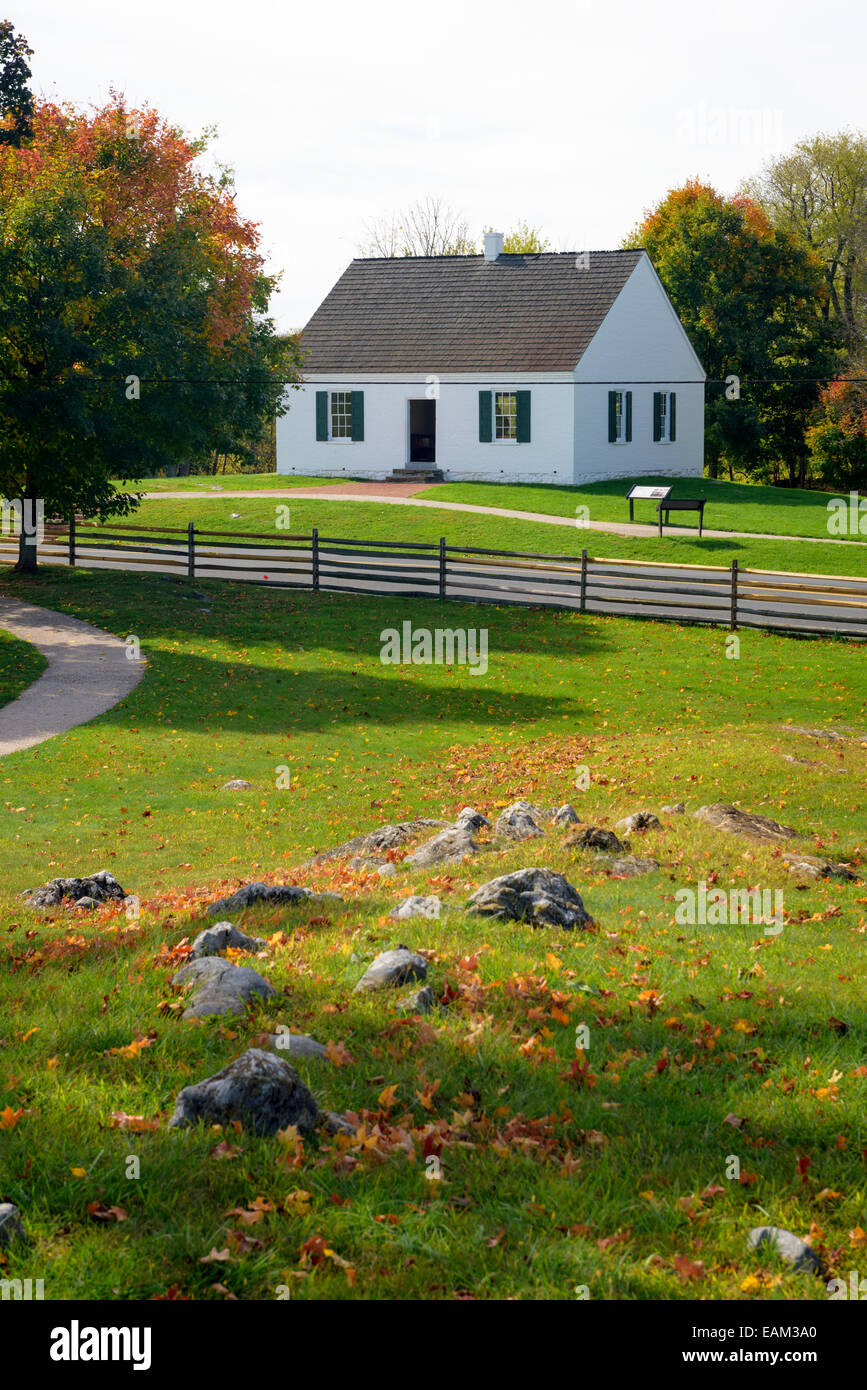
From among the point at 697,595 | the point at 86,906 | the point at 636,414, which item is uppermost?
the point at 636,414

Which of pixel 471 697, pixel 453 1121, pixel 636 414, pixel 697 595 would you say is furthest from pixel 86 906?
pixel 636 414

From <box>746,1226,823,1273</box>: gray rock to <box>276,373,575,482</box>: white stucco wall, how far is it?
3960cm

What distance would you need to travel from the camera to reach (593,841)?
422 inches

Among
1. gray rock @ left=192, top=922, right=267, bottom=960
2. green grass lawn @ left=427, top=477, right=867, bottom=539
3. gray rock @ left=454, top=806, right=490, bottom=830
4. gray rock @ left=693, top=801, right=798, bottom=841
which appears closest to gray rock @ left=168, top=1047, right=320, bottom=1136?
gray rock @ left=192, top=922, right=267, bottom=960

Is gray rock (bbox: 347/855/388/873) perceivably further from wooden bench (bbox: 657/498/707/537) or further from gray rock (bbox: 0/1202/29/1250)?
wooden bench (bbox: 657/498/707/537)

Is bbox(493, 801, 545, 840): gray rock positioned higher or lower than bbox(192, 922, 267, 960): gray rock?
lower

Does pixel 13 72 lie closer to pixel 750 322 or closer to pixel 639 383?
pixel 639 383

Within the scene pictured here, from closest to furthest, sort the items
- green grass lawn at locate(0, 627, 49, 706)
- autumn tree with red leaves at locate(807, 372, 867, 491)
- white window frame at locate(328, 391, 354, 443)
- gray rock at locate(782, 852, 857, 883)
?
gray rock at locate(782, 852, 857, 883)
green grass lawn at locate(0, 627, 49, 706)
white window frame at locate(328, 391, 354, 443)
autumn tree with red leaves at locate(807, 372, 867, 491)

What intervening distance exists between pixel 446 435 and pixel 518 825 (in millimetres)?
35005

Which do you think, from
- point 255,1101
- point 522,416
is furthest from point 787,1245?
point 522,416

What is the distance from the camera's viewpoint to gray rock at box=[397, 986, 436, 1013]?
639 centimetres

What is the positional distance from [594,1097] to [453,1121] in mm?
672
